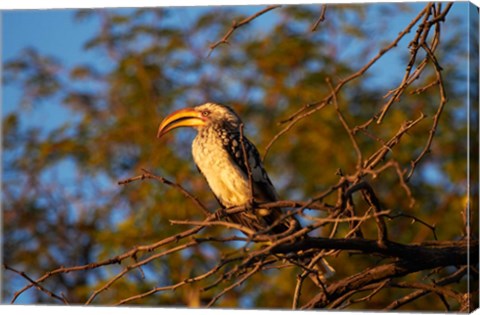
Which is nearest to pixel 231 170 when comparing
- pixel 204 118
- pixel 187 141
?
pixel 204 118

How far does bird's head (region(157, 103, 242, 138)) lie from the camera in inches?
174

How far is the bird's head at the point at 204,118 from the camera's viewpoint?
4426 millimetres

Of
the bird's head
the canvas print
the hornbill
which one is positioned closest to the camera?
the hornbill

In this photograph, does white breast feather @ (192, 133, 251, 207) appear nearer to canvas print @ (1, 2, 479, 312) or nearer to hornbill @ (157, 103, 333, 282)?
hornbill @ (157, 103, 333, 282)

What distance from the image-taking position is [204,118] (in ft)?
14.6

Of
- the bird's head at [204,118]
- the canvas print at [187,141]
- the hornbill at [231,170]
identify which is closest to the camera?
the hornbill at [231,170]

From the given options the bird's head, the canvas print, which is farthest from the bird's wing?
the canvas print

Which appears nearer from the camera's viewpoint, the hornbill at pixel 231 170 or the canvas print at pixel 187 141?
the hornbill at pixel 231 170

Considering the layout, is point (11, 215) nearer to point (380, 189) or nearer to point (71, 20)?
point (71, 20)

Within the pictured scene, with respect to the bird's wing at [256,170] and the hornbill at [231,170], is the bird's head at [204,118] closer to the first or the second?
the hornbill at [231,170]

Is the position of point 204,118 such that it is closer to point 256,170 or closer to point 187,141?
point 256,170

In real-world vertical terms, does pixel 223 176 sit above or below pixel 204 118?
below

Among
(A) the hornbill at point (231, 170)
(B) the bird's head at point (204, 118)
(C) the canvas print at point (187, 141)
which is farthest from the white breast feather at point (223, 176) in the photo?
(C) the canvas print at point (187, 141)

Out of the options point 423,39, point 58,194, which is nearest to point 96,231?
point 58,194
